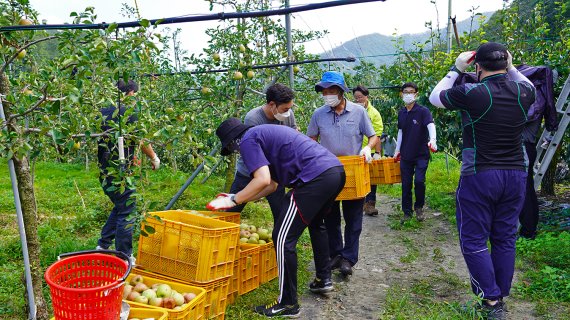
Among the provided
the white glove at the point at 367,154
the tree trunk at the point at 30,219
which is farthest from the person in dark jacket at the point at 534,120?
the tree trunk at the point at 30,219

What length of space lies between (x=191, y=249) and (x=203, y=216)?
44cm

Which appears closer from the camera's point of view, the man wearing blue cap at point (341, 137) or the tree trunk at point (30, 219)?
the tree trunk at point (30, 219)

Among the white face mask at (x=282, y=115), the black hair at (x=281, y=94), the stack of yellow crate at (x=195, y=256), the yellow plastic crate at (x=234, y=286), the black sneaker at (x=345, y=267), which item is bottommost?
the black sneaker at (x=345, y=267)

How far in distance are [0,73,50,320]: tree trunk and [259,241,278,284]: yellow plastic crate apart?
5.56 feet

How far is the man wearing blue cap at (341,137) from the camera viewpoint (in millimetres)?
4578

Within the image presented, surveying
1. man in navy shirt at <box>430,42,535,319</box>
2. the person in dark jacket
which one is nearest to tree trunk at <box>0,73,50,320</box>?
man in navy shirt at <box>430,42,535,319</box>

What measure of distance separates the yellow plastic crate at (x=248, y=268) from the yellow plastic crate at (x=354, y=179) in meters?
0.90

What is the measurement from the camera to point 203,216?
3842 millimetres

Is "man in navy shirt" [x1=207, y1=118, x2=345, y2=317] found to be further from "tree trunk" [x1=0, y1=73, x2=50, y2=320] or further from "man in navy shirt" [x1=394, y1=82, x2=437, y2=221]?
"man in navy shirt" [x1=394, y1=82, x2=437, y2=221]

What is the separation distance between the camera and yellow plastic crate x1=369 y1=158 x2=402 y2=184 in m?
6.83

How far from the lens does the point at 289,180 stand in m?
3.76

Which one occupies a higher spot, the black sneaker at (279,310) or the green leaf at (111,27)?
the green leaf at (111,27)

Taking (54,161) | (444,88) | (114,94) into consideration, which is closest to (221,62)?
(114,94)

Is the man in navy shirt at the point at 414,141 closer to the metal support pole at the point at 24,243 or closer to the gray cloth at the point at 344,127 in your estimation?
the gray cloth at the point at 344,127
